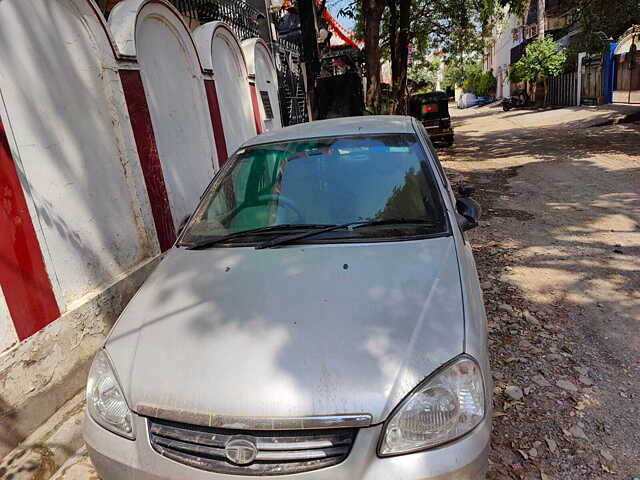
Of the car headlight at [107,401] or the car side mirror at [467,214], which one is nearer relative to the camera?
the car headlight at [107,401]

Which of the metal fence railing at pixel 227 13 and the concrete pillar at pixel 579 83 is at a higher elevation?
the metal fence railing at pixel 227 13

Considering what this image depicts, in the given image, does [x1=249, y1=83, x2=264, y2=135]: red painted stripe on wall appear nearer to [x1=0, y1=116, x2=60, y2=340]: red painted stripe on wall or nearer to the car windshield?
the car windshield

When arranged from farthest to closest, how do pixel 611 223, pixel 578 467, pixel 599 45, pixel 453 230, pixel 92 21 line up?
pixel 599 45
pixel 611 223
pixel 92 21
pixel 453 230
pixel 578 467

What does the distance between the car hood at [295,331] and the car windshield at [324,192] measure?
0.70 feet

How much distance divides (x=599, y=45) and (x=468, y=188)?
12.2m

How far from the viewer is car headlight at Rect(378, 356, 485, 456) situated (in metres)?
1.62

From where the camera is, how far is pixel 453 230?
2.51 meters

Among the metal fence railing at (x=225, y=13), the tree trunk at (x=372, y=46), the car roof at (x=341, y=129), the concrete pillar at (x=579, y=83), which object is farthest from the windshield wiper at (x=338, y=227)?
the concrete pillar at (x=579, y=83)

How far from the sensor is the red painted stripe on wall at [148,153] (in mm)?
4426

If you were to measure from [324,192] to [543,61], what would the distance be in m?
31.2

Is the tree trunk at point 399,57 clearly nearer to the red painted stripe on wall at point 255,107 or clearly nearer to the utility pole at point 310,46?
the utility pole at point 310,46

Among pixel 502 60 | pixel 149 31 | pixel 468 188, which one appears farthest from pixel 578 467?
pixel 502 60

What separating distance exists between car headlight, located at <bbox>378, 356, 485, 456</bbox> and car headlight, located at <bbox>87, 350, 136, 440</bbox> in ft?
3.28

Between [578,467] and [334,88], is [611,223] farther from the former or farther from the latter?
[334,88]
